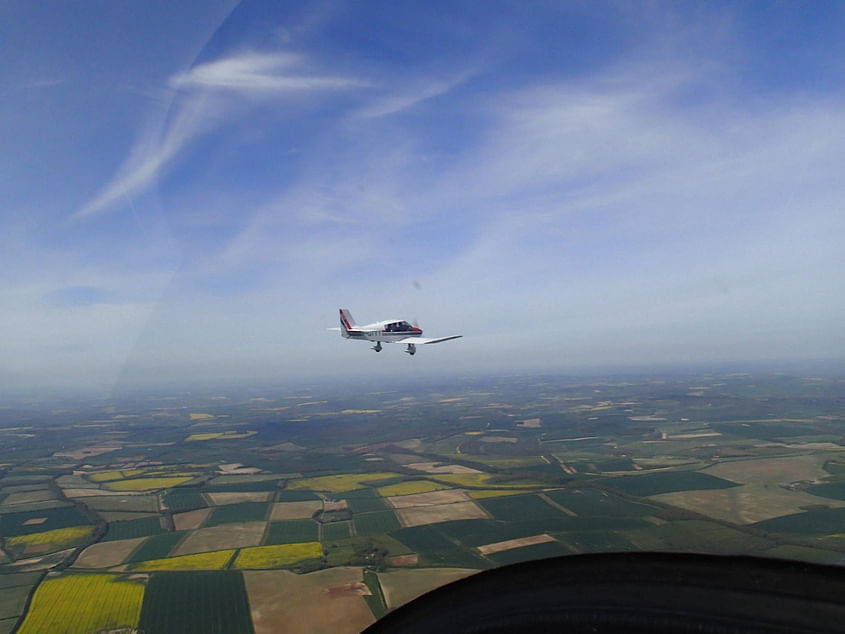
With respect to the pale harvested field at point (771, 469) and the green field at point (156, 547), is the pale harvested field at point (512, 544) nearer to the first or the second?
the green field at point (156, 547)

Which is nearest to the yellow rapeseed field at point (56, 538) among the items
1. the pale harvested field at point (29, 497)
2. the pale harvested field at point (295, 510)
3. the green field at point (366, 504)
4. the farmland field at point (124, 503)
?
the farmland field at point (124, 503)

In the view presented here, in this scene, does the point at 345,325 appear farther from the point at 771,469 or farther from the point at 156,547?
the point at 771,469

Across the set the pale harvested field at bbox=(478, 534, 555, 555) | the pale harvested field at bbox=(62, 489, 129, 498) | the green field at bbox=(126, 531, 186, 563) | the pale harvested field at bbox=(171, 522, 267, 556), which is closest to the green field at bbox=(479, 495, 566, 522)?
the pale harvested field at bbox=(478, 534, 555, 555)

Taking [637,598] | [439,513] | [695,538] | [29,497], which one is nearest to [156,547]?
[439,513]

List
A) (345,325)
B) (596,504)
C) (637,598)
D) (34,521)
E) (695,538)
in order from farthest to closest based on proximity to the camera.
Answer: (34,521)
(596,504)
(695,538)
(345,325)
(637,598)

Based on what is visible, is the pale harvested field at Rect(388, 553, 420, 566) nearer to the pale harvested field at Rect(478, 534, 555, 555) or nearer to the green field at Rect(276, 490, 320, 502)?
the pale harvested field at Rect(478, 534, 555, 555)
